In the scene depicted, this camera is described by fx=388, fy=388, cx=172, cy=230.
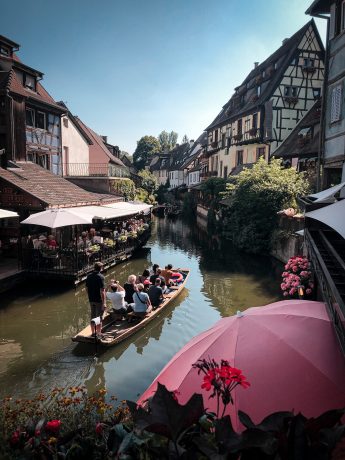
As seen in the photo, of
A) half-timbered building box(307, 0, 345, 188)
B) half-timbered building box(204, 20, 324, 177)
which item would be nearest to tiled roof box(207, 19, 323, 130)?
half-timbered building box(204, 20, 324, 177)

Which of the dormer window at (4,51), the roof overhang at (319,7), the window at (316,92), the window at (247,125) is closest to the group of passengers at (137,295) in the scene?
the roof overhang at (319,7)

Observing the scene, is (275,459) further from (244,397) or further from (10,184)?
(10,184)

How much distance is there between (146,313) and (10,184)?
28.9 feet

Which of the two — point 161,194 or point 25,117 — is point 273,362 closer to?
point 25,117

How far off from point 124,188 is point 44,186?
12.8 meters

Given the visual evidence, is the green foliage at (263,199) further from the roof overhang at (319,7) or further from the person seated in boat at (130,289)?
the person seated in boat at (130,289)

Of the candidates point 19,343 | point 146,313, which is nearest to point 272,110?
point 146,313

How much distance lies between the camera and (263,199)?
73.2 feet

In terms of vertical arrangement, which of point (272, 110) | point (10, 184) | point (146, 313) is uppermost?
point (272, 110)

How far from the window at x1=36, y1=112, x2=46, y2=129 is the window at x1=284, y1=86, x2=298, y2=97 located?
18605mm

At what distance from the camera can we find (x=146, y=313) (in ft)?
34.4

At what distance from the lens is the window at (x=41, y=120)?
22703 mm

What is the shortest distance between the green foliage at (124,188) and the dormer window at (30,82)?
336 inches

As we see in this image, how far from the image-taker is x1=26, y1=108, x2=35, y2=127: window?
Answer: 2173cm
